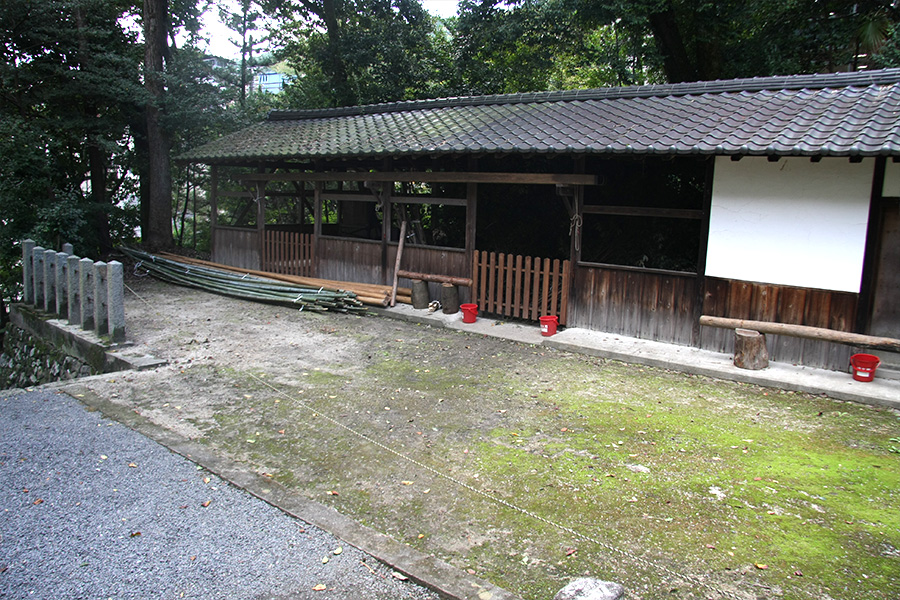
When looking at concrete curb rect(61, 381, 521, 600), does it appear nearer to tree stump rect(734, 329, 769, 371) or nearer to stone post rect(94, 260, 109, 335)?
stone post rect(94, 260, 109, 335)

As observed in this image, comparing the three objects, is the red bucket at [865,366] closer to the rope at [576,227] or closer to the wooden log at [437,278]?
the rope at [576,227]

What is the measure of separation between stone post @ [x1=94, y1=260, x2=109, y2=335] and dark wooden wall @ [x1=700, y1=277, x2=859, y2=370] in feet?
28.1

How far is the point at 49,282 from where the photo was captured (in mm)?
9883

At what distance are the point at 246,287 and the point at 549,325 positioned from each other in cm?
643

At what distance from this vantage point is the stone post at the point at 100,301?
848 centimetres

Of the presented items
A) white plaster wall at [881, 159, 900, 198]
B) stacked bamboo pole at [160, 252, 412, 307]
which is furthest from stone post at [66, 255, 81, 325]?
white plaster wall at [881, 159, 900, 198]

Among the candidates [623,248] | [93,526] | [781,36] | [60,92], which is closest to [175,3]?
[60,92]

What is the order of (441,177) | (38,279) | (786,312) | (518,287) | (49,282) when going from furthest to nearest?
(441,177) < (518,287) < (38,279) < (49,282) < (786,312)

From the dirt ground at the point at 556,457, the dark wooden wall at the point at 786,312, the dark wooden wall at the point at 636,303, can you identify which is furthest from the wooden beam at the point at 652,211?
the dirt ground at the point at 556,457

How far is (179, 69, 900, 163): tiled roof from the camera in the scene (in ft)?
23.8

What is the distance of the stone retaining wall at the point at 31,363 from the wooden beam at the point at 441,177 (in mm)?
5715

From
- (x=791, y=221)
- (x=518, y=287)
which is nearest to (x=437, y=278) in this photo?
(x=518, y=287)

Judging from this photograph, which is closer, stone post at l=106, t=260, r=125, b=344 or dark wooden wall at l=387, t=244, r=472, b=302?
stone post at l=106, t=260, r=125, b=344

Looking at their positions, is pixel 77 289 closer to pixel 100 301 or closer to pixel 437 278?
pixel 100 301
